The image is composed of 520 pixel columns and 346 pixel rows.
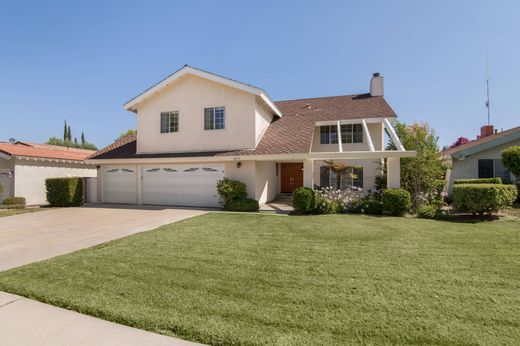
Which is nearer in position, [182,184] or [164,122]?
[182,184]

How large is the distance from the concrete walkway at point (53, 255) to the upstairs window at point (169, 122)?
648 cm

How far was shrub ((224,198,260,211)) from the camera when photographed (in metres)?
13.9

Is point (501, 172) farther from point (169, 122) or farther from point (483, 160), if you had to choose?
point (169, 122)

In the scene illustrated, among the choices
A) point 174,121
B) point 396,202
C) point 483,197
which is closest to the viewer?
point 483,197

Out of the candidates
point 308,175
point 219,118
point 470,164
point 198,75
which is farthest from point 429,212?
point 198,75

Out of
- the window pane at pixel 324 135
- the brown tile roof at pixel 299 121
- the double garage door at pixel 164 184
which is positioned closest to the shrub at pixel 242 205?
the double garage door at pixel 164 184

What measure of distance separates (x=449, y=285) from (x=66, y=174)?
24633mm

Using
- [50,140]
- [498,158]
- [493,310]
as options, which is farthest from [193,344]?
[50,140]

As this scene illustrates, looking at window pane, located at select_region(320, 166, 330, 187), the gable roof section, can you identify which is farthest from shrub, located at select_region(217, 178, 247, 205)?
window pane, located at select_region(320, 166, 330, 187)

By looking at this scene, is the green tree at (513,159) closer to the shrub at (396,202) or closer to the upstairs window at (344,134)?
the shrub at (396,202)

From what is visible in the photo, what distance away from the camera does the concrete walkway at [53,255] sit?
10.3 feet

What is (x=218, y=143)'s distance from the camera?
1587 centimetres

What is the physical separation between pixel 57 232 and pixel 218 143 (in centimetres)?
886

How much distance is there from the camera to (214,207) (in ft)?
50.3
